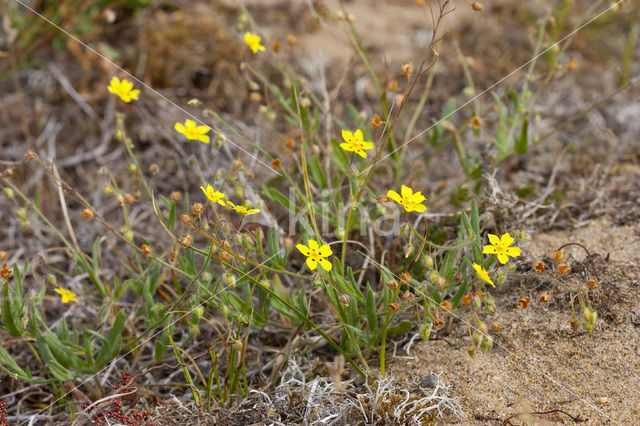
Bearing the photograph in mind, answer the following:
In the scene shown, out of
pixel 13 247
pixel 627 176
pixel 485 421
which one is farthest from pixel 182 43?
pixel 485 421

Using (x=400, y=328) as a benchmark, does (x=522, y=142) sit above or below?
above

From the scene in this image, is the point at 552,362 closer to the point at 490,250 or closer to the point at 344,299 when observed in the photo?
the point at 490,250

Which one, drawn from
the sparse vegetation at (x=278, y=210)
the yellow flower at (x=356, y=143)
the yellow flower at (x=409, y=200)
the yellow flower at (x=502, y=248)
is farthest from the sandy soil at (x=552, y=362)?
the yellow flower at (x=356, y=143)

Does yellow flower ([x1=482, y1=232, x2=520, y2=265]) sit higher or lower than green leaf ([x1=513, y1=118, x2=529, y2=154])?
lower

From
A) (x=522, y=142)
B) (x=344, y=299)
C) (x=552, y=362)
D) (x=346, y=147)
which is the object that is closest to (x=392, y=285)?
(x=344, y=299)

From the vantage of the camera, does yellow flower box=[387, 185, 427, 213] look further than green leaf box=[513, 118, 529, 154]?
No

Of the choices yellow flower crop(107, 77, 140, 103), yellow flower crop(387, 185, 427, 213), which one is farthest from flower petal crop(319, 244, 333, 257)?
yellow flower crop(107, 77, 140, 103)

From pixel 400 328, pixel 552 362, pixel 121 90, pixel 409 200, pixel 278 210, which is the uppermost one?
pixel 409 200

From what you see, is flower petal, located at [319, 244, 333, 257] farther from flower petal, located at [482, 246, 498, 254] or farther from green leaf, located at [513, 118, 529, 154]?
green leaf, located at [513, 118, 529, 154]

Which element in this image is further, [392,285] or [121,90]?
[121,90]

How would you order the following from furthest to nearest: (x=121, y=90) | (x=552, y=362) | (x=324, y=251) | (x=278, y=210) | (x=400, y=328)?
(x=278, y=210) → (x=121, y=90) → (x=400, y=328) → (x=552, y=362) → (x=324, y=251)

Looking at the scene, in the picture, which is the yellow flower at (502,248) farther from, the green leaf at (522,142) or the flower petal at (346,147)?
the green leaf at (522,142)
